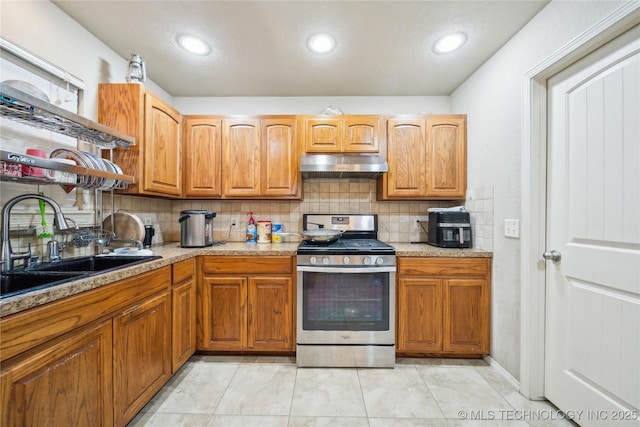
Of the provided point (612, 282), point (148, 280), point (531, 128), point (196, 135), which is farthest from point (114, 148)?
point (612, 282)

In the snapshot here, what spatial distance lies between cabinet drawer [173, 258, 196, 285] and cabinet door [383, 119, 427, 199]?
1.79 m

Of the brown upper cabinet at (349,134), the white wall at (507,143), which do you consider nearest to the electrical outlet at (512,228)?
the white wall at (507,143)

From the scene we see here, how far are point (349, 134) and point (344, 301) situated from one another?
146 cm

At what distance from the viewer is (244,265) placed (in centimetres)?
205

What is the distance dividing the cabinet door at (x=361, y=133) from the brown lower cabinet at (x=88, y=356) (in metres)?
1.79

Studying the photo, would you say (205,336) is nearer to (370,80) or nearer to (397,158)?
(397,158)

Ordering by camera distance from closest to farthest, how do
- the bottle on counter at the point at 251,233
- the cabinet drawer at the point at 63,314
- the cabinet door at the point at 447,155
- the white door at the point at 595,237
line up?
1. the cabinet drawer at the point at 63,314
2. the white door at the point at 595,237
3. the cabinet door at the point at 447,155
4. the bottle on counter at the point at 251,233

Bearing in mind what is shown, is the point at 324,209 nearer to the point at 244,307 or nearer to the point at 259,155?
the point at 259,155

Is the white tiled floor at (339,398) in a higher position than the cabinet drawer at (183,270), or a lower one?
lower

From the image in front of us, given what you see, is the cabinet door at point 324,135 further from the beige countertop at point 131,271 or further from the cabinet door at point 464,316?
the cabinet door at point 464,316

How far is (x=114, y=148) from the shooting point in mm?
1848

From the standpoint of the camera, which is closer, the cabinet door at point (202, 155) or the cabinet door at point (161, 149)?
the cabinet door at point (161, 149)

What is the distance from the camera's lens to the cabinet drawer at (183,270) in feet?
5.73

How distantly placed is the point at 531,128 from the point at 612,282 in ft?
3.08
